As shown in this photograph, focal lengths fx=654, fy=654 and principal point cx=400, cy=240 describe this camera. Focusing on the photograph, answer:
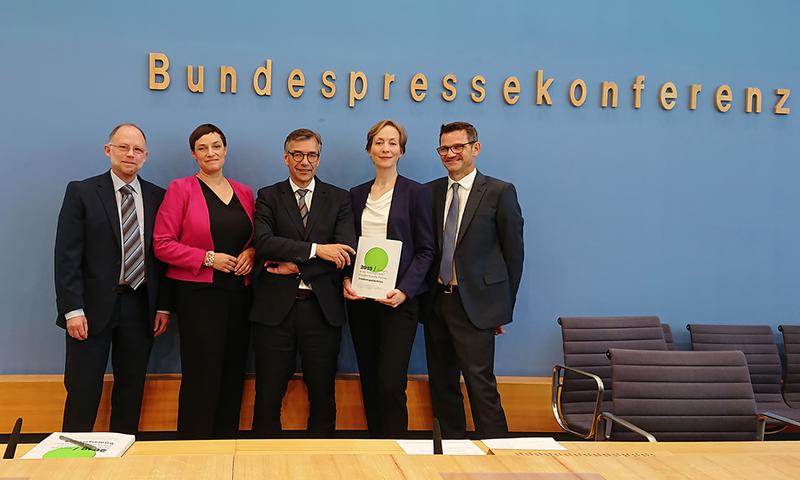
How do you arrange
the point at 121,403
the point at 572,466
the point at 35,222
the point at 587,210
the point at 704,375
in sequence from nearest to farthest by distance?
the point at 572,466 → the point at 704,375 → the point at 121,403 → the point at 35,222 → the point at 587,210

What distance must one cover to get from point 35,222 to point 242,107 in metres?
1.47

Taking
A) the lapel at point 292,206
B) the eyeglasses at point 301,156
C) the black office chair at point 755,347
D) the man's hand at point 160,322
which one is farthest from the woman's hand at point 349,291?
the black office chair at point 755,347

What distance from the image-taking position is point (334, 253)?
354 centimetres

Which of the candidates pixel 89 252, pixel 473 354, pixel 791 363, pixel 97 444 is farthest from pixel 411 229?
pixel 791 363

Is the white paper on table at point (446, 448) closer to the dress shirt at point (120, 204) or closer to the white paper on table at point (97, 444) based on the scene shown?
the white paper on table at point (97, 444)

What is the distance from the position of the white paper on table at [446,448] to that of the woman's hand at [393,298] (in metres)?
1.63

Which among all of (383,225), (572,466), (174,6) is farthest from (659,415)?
(174,6)

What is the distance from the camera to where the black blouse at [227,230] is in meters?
3.67

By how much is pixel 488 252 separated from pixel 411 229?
0.46m

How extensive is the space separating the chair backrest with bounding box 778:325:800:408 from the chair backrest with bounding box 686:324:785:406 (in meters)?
0.08

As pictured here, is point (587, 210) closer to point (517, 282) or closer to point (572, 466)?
point (517, 282)

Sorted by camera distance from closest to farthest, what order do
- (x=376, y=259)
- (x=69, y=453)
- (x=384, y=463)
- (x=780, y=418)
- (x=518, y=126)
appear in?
1. (x=384, y=463)
2. (x=69, y=453)
3. (x=780, y=418)
4. (x=376, y=259)
5. (x=518, y=126)

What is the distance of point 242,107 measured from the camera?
4.17 meters

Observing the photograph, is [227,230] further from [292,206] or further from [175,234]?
[292,206]
